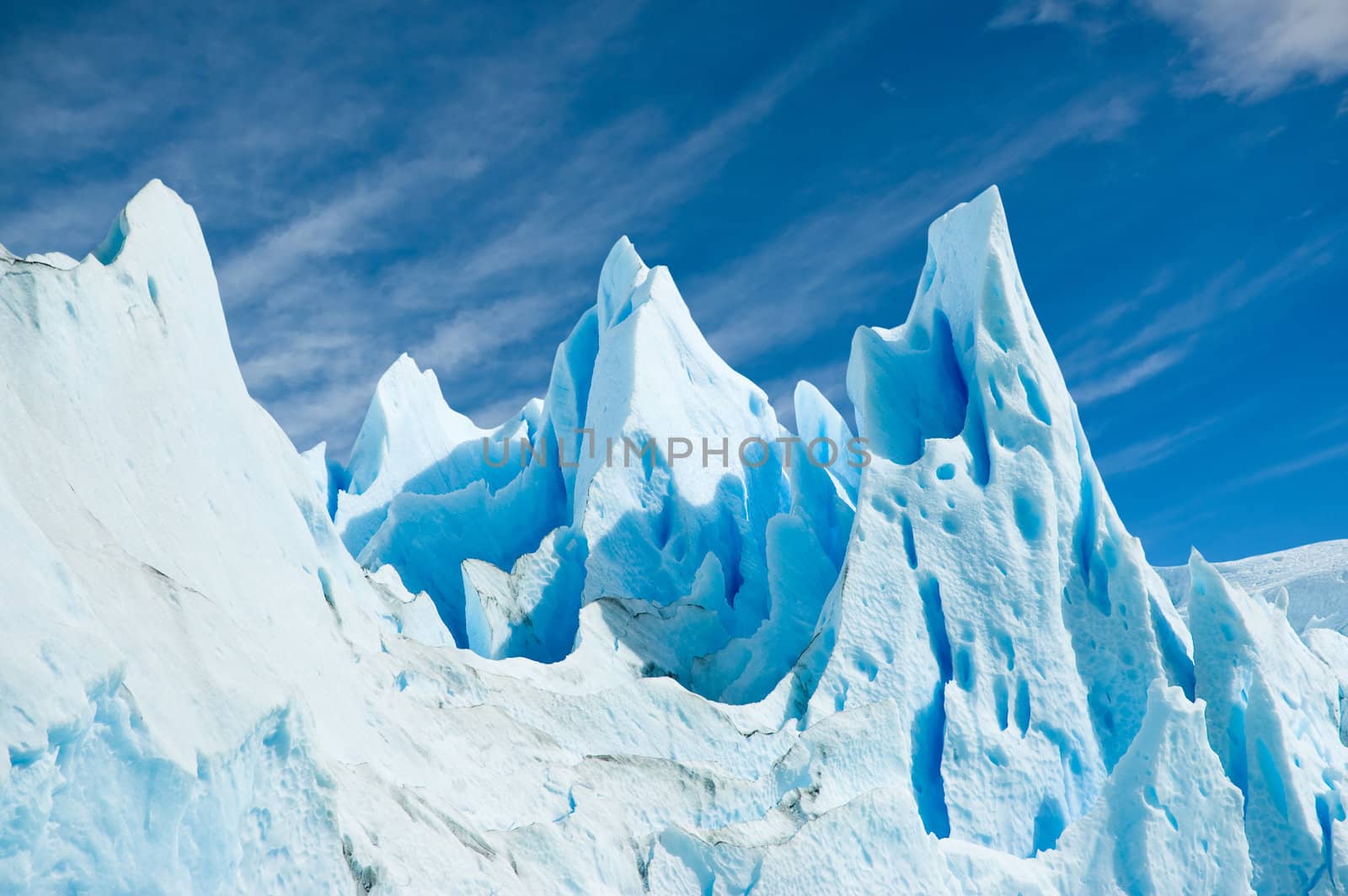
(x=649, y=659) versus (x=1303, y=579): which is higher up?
(x=1303, y=579)

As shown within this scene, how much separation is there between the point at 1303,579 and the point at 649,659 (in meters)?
17.9

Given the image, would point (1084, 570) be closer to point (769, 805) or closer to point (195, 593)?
point (769, 805)

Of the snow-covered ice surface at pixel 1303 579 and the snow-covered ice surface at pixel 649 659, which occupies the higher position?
the snow-covered ice surface at pixel 1303 579

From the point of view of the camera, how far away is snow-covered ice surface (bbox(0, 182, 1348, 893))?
502cm

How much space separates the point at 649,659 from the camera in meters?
12.9

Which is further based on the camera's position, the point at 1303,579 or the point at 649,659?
the point at 1303,579

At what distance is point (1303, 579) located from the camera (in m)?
24.3

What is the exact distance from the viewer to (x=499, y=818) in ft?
26.2

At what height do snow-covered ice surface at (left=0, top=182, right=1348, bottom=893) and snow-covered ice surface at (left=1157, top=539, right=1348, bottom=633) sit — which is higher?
snow-covered ice surface at (left=1157, top=539, right=1348, bottom=633)

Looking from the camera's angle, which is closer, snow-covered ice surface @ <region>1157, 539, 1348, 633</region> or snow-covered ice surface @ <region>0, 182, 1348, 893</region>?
snow-covered ice surface @ <region>0, 182, 1348, 893</region>

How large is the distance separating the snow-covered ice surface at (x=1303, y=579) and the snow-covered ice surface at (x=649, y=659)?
836 cm

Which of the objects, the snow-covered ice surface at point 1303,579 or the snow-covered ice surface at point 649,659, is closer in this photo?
the snow-covered ice surface at point 649,659

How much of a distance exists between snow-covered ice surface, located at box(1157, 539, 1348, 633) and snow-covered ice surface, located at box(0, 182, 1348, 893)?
836 cm

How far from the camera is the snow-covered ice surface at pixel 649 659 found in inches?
198
